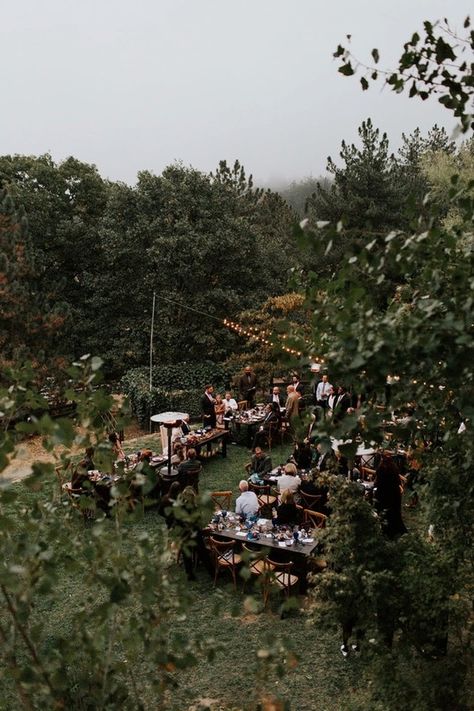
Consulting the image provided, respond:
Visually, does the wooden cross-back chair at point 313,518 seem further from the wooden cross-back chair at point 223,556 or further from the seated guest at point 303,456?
the seated guest at point 303,456

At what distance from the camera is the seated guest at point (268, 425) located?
13.9m

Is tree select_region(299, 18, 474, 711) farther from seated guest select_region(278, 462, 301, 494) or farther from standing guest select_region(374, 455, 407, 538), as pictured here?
seated guest select_region(278, 462, 301, 494)

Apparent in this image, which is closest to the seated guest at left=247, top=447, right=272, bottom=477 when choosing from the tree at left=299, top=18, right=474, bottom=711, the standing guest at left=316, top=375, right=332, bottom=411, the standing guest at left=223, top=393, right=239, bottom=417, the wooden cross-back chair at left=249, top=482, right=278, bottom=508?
the wooden cross-back chair at left=249, top=482, right=278, bottom=508

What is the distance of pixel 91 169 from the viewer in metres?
24.2

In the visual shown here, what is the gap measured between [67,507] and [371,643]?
9.75 feet

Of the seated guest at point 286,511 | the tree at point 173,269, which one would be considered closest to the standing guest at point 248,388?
the tree at point 173,269

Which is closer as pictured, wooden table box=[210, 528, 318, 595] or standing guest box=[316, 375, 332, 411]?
wooden table box=[210, 528, 318, 595]

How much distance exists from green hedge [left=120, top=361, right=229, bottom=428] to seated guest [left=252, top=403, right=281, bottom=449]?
451 centimetres

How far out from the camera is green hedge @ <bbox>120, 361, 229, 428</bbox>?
1805 cm

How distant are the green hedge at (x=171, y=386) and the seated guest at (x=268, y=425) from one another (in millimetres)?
4506

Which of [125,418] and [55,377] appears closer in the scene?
[125,418]

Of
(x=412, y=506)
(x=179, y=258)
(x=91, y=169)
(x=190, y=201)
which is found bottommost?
(x=412, y=506)

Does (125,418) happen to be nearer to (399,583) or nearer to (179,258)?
(399,583)

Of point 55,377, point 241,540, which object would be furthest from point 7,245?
point 241,540
